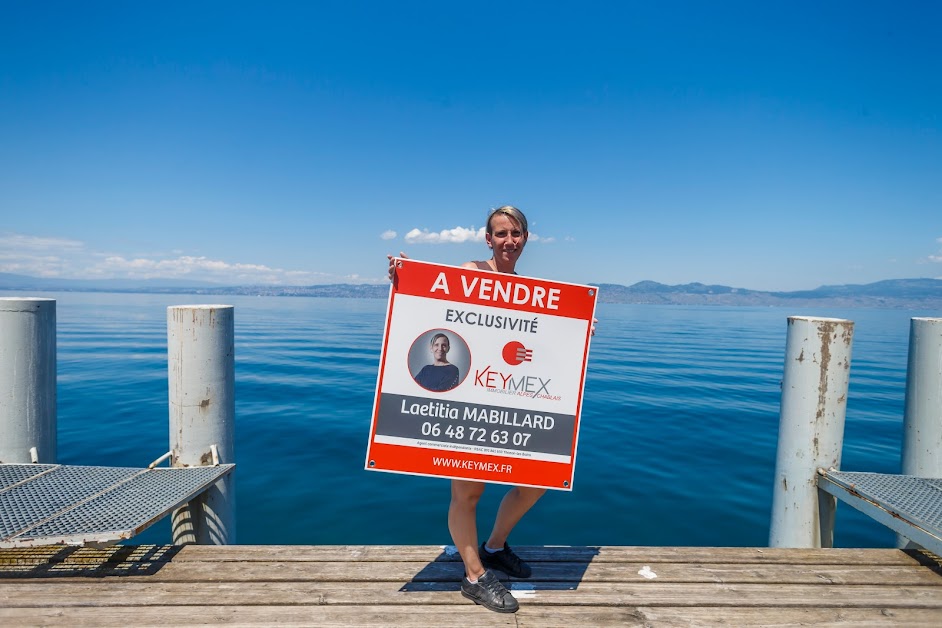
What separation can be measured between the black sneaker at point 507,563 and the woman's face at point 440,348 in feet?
4.81

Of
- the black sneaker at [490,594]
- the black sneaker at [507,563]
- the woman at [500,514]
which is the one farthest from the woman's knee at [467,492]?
the black sneaker at [507,563]

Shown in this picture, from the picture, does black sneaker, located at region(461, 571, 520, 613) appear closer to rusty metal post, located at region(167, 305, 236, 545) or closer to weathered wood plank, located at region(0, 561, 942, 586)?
weathered wood plank, located at region(0, 561, 942, 586)

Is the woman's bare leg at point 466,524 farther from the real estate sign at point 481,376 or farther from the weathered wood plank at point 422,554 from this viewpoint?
the weathered wood plank at point 422,554

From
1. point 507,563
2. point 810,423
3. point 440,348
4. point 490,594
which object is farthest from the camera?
point 810,423

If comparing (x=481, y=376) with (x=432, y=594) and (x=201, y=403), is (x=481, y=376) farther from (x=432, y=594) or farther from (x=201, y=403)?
(x=201, y=403)

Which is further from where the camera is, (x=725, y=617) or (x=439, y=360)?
(x=439, y=360)

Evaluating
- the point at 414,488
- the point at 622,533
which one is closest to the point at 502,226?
the point at 622,533

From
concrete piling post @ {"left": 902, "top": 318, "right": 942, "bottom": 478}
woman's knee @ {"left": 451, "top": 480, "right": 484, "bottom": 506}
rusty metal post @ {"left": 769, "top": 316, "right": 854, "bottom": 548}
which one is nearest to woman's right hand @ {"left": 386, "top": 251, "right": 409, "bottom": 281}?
woman's knee @ {"left": 451, "top": 480, "right": 484, "bottom": 506}

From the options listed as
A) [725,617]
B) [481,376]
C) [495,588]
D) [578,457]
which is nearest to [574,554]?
[495,588]

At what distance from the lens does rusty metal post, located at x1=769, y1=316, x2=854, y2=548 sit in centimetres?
440

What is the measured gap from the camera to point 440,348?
136 inches

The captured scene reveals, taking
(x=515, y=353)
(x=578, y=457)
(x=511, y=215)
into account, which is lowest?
(x=578, y=457)

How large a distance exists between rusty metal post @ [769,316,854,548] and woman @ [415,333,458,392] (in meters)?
3.16

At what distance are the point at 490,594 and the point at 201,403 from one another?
2968 millimetres
